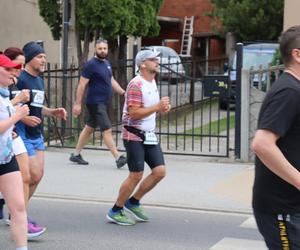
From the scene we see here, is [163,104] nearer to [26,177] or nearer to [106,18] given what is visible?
[26,177]

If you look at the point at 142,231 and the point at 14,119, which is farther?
the point at 142,231

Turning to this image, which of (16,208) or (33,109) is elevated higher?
(33,109)

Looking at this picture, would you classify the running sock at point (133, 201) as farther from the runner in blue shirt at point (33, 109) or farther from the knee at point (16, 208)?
the knee at point (16, 208)

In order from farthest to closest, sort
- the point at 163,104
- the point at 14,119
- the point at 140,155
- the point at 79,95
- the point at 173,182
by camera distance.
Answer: the point at 79,95, the point at 173,182, the point at 140,155, the point at 163,104, the point at 14,119

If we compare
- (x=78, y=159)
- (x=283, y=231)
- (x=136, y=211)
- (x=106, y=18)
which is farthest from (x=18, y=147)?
(x=106, y=18)

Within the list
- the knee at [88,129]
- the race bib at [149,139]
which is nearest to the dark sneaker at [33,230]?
the race bib at [149,139]

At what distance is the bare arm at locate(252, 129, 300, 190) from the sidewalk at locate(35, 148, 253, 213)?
412 cm

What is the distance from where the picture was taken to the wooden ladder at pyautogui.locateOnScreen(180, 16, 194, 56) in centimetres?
3672

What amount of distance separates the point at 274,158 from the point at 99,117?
21.6ft

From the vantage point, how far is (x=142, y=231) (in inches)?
257

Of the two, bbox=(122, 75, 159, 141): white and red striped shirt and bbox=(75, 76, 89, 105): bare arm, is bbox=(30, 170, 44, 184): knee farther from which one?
bbox=(75, 76, 89, 105): bare arm

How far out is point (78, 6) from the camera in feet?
45.6

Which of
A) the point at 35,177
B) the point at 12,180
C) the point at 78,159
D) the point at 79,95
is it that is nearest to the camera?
the point at 12,180

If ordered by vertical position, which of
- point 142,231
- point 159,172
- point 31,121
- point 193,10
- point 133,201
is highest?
point 193,10
